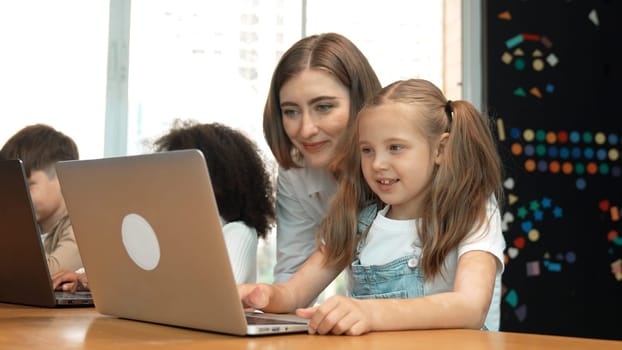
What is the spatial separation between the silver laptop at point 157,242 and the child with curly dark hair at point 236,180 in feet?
2.97

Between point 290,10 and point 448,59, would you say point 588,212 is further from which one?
point 290,10

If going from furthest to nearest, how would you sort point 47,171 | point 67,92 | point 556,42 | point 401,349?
1. point 556,42
2. point 67,92
3. point 47,171
4. point 401,349

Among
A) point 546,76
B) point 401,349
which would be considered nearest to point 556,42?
point 546,76

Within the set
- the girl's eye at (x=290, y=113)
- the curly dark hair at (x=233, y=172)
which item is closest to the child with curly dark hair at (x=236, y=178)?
the curly dark hair at (x=233, y=172)

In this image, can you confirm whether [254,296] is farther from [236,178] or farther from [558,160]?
[558,160]

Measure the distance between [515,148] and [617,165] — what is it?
1.77 ft

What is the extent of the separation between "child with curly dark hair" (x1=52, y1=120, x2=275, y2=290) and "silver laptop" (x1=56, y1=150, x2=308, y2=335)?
0.91 metres

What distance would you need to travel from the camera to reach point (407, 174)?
5.11 feet

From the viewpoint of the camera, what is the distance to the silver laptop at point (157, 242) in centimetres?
99

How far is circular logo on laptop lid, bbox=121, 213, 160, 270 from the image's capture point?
1.10m

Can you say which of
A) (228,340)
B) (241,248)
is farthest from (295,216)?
(228,340)

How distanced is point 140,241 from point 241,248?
101cm

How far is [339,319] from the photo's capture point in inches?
41.4

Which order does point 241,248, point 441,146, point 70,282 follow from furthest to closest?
point 241,248 < point 70,282 < point 441,146
